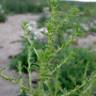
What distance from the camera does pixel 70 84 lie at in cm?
514

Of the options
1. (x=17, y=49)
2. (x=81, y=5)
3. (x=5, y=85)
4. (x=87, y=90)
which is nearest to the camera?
(x=87, y=90)

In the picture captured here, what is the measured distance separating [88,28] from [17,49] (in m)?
2.55

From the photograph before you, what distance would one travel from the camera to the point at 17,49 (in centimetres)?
815

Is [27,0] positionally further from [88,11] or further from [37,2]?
[88,11]

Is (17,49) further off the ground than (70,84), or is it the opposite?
(70,84)

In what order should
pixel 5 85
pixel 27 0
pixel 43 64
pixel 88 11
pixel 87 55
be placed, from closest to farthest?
pixel 43 64 < pixel 5 85 < pixel 87 55 < pixel 88 11 < pixel 27 0

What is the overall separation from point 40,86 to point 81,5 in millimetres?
11207

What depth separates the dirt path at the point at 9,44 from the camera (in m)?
5.42

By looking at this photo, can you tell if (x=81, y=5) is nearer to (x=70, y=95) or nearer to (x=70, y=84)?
(x=70, y=84)

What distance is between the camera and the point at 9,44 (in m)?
8.84

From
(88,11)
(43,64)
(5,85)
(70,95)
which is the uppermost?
(43,64)

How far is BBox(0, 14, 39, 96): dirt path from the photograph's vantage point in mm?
5418

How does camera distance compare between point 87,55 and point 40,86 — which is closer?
point 40,86

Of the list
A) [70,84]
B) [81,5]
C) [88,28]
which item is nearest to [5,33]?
[88,28]
